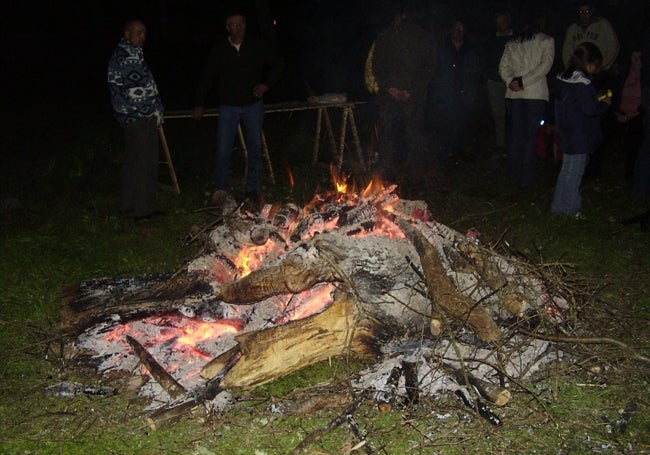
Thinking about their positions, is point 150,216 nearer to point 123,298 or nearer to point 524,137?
point 123,298

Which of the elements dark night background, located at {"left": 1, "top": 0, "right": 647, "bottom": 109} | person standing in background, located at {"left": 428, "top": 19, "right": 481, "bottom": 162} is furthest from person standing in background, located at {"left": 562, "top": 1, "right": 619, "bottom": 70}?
dark night background, located at {"left": 1, "top": 0, "right": 647, "bottom": 109}

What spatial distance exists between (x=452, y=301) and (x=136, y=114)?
4417 millimetres

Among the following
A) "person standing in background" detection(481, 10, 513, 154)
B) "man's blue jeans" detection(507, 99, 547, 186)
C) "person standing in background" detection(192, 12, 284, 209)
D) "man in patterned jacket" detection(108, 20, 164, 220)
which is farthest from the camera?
"person standing in background" detection(481, 10, 513, 154)

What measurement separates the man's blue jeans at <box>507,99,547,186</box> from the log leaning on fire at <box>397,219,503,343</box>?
4221 millimetres

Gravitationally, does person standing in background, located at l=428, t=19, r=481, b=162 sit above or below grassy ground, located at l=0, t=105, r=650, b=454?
above

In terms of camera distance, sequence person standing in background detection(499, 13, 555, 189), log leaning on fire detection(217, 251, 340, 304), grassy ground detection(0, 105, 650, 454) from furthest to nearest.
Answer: person standing in background detection(499, 13, 555, 189) → log leaning on fire detection(217, 251, 340, 304) → grassy ground detection(0, 105, 650, 454)

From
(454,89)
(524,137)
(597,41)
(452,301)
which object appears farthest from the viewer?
(454,89)

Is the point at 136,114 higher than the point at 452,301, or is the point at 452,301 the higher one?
the point at 136,114

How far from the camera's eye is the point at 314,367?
4.47 metres

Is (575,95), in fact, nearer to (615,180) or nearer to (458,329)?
(615,180)

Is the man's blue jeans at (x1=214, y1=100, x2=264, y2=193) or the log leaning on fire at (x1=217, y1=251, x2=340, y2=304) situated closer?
the log leaning on fire at (x1=217, y1=251, x2=340, y2=304)

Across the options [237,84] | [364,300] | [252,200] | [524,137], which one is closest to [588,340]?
[364,300]

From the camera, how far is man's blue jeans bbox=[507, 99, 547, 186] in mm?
8031

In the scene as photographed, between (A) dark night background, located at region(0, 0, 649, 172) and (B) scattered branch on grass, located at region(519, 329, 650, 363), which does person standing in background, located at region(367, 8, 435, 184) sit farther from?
(B) scattered branch on grass, located at region(519, 329, 650, 363)
